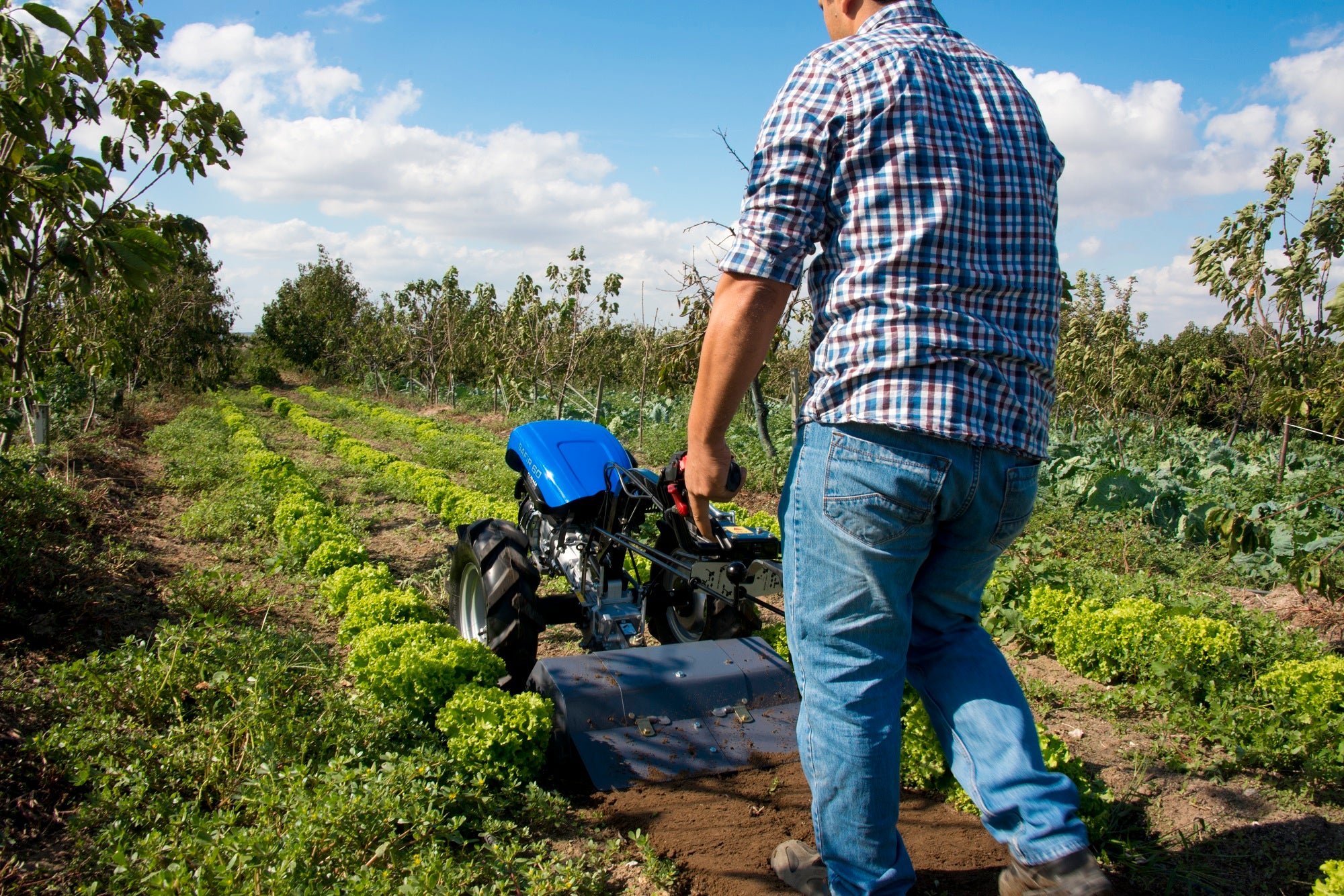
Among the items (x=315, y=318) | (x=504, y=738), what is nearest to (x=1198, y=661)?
(x=504, y=738)

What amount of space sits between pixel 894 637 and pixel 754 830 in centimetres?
109

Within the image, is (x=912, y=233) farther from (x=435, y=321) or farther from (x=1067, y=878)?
(x=435, y=321)

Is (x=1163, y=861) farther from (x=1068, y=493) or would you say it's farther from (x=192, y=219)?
(x=1068, y=493)

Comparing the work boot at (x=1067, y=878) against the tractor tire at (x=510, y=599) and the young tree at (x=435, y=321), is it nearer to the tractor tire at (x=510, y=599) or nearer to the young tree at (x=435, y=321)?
the tractor tire at (x=510, y=599)

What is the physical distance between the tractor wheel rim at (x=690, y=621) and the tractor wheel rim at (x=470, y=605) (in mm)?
990

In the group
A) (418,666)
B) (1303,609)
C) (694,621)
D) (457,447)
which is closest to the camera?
(418,666)

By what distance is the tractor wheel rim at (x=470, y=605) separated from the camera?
4.12 meters

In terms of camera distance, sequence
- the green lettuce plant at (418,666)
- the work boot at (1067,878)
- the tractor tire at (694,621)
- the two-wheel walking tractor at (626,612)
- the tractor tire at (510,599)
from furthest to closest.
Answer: the tractor tire at (694,621) → the tractor tire at (510,599) → the green lettuce plant at (418,666) → the two-wheel walking tractor at (626,612) → the work boot at (1067,878)

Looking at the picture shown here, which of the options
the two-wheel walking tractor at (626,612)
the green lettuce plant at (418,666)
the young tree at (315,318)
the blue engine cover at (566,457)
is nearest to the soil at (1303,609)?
the two-wheel walking tractor at (626,612)

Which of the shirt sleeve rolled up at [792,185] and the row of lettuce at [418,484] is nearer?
the shirt sleeve rolled up at [792,185]

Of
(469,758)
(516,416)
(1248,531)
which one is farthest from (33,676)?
(516,416)

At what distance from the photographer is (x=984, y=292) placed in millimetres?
1539

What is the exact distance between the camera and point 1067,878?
150 cm

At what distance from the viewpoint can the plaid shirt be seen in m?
1.51
